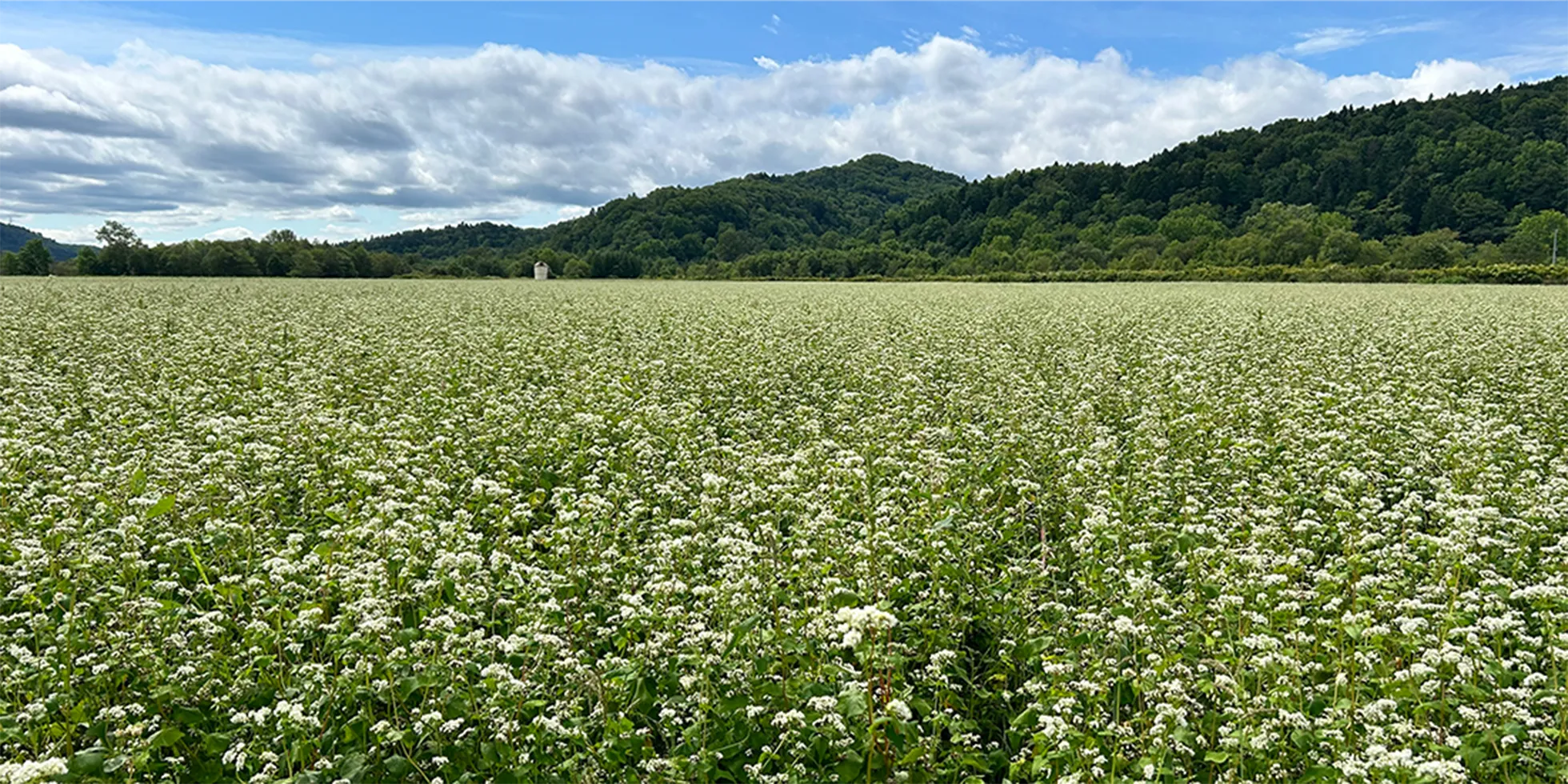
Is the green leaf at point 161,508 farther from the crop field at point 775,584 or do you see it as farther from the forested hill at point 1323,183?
the forested hill at point 1323,183

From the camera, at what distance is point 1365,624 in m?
5.14

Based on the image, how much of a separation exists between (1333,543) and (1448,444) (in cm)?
315

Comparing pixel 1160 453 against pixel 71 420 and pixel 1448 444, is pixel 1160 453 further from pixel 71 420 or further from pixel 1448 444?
pixel 71 420

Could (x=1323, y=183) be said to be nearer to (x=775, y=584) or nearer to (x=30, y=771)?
(x=775, y=584)

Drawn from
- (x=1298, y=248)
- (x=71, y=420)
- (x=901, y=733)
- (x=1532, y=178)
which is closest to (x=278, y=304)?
(x=71, y=420)

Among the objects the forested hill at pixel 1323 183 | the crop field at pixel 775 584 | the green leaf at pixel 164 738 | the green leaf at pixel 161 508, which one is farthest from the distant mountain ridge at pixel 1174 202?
the green leaf at pixel 164 738

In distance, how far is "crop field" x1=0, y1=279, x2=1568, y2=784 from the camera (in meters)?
4.27

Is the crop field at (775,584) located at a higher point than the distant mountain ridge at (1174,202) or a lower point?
lower

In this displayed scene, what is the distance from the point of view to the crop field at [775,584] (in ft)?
14.0

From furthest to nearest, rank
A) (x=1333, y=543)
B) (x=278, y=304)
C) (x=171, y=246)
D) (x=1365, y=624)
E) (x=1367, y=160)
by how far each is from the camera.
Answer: (x=1367, y=160) < (x=171, y=246) < (x=278, y=304) < (x=1333, y=543) < (x=1365, y=624)

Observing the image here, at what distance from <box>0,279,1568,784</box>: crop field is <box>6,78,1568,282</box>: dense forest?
2912 inches

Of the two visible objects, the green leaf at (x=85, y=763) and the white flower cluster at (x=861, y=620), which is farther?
the white flower cluster at (x=861, y=620)

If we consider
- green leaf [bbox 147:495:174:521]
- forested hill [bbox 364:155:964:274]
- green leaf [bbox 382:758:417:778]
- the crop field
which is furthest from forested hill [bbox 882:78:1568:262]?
green leaf [bbox 382:758:417:778]

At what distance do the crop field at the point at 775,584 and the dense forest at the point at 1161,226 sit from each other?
74.0 metres
